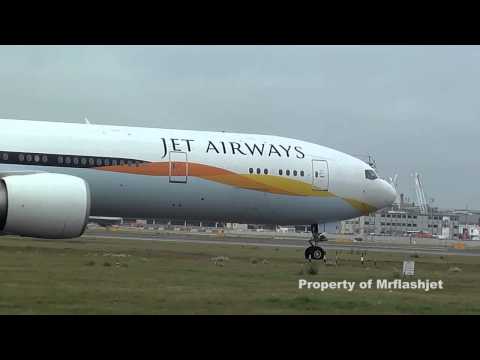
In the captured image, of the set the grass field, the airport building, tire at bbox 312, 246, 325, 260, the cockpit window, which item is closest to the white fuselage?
the cockpit window

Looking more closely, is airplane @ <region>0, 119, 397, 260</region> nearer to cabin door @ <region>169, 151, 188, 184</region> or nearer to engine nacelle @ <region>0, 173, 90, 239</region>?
cabin door @ <region>169, 151, 188, 184</region>

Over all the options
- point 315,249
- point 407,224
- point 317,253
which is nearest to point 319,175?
point 315,249

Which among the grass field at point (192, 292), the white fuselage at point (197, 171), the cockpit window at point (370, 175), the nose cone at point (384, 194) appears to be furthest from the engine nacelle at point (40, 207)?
the nose cone at point (384, 194)

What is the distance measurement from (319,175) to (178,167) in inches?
201

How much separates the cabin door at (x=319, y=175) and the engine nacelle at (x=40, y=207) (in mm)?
10188

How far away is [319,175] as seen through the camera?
2541cm

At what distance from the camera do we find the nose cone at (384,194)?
26.8 metres

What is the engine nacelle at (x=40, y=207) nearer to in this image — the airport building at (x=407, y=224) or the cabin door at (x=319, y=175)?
the cabin door at (x=319, y=175)

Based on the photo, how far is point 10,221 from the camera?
1662 cm

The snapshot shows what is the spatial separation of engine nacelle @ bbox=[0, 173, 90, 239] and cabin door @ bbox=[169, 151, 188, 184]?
20.3ft

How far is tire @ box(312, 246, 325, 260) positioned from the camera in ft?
86.4

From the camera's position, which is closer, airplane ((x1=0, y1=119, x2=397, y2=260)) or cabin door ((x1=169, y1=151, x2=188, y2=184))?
airplane ((x1=0, y1=119, x2=397, y2=260))

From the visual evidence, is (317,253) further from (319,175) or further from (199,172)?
(199,172)
